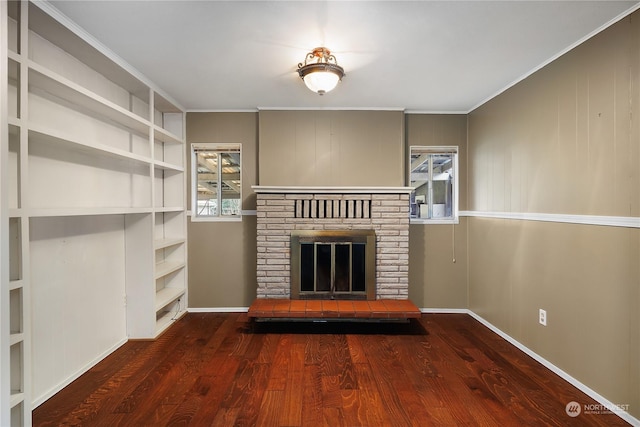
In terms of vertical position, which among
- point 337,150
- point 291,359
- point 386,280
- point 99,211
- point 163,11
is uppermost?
point 163,11

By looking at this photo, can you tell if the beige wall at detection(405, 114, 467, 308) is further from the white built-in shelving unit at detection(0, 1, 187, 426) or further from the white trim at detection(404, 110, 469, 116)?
the white built-in shelving unit at detection(0, 1, 187, 426)

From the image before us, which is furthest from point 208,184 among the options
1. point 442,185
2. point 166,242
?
point 442,185

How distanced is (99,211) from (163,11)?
1457mm

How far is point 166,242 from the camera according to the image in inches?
134

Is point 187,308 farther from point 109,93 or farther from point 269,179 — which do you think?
point 109,93

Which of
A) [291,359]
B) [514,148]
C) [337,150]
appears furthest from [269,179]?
[514,148]

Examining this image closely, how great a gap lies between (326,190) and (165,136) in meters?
1.85

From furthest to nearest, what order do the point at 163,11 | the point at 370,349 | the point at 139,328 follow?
the point at 139,328
the point at 370,349
the point at 163,11

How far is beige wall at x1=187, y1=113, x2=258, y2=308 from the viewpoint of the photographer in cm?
387

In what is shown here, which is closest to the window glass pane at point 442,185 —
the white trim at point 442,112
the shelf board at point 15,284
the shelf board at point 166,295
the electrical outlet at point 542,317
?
the white trim at point 442,112

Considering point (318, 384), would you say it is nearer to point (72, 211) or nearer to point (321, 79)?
point (72, 211)

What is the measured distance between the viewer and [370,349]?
2.87m

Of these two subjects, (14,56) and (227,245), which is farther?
(227,245)

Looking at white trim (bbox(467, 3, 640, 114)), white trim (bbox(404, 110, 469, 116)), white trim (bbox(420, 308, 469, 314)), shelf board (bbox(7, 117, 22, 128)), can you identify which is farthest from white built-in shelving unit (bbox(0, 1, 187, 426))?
white trim (bbox(467, 3, 640, 114))
